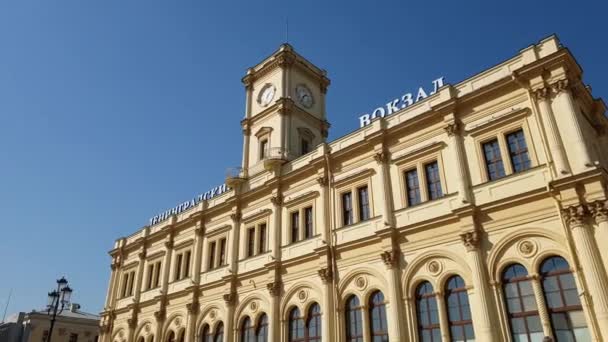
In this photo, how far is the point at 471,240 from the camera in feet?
61.1

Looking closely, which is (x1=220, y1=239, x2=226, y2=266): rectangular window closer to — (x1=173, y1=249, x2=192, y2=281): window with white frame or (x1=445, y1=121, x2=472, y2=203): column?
(x1=173, y1=249, x2=192, y2=281): window with white frame

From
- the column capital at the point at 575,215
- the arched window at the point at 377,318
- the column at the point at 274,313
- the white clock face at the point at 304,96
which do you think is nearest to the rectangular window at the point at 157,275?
the column at the point at 274,313

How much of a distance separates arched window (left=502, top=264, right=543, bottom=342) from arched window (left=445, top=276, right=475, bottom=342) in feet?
5.21

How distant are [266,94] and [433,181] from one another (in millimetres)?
17630

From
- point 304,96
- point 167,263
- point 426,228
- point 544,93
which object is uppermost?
point 304,96

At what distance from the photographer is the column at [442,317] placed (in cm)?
1834

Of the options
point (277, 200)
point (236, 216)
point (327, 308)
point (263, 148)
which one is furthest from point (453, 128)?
point (263, 148)

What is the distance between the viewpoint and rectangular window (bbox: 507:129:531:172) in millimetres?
18656

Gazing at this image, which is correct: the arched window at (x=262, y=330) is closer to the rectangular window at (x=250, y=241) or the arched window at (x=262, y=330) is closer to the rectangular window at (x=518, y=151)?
the rectangular window at (x=250, y=241)

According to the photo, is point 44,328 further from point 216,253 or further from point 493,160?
point 493,160

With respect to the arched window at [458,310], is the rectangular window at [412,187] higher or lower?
higher

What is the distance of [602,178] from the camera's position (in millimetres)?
16062

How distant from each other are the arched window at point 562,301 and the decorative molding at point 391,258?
6.10 metres

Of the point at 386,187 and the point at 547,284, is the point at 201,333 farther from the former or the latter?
the point at 547,284
